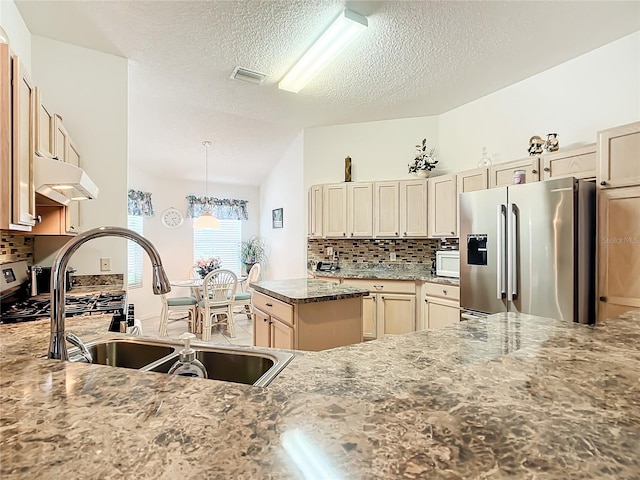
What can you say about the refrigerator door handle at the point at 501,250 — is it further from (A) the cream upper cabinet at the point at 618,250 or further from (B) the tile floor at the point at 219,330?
Result: (B) the tile floor at the point at 219,330

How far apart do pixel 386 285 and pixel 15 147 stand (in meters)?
3.22

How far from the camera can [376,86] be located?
3412 millimetres

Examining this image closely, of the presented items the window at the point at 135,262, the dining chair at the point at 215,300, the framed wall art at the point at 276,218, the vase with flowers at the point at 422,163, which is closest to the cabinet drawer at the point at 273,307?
the dining chair at the point at 215,300

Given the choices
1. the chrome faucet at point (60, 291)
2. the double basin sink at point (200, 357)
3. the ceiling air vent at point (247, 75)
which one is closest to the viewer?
the chrome faucet at point (60, 291)

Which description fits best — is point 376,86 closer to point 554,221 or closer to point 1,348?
point 554,221

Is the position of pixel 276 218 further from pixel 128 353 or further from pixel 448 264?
pixel 128 353

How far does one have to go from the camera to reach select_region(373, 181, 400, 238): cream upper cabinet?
403cm

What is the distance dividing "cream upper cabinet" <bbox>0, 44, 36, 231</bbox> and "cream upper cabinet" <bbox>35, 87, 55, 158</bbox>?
0.52 ft

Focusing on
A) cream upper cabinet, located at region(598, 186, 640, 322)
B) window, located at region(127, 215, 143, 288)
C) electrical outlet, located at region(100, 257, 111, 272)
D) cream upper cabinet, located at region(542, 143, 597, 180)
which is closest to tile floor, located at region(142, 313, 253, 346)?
window, located at region(127, 215, 143, 288)

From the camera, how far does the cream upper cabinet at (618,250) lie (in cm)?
209

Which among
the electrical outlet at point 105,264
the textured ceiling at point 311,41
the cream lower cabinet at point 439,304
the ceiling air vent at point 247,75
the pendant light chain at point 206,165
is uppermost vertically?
the textured ceiling at point 311,41

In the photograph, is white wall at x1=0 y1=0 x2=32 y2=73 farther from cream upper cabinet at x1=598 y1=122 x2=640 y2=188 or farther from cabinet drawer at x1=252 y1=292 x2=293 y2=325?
cream upper cabinet at x1=598 y1=122 x2=640 y2=188

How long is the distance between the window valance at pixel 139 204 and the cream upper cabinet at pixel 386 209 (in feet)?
12.3

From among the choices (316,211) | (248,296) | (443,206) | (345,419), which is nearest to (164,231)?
(248,296)
